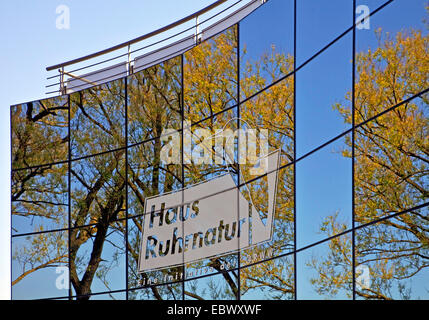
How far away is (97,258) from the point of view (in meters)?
19.8

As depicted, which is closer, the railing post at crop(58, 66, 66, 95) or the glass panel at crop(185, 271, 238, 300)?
the glass panel at crop(185, 271, 238, 300)

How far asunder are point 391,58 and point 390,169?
1.99 metres

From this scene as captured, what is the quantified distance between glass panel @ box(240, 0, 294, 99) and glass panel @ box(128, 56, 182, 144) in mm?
3040

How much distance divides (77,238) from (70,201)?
4.15 ft

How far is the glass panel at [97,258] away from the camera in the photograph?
1928 centimetres

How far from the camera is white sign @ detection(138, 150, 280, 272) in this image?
14925 mm

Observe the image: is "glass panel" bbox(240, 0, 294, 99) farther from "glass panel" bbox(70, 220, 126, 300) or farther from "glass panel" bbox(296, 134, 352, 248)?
"glass panel" bbox(70, 220, 126, 300)

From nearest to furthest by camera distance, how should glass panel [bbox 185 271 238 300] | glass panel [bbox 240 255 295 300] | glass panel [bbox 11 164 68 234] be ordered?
1. glass panel [bbox 240 255 295 300]
2. glass panel [bbox 185 271 238 300]
3. glass panel [bbox 11 164 68 234]

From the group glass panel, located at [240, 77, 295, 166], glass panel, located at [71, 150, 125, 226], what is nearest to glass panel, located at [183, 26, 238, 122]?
glass panel, located at [240, 77, 295, 166]

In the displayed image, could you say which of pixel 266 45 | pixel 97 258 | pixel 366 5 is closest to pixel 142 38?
pixel 266 45

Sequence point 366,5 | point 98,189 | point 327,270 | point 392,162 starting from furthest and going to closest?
point 98,189 < point 327,270 < point 366,5 < point 392,162

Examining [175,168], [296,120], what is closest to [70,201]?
[175,168]

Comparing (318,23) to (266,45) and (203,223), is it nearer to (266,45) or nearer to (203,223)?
(266,45)

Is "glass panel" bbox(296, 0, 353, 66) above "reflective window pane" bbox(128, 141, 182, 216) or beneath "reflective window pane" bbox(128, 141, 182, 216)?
above
